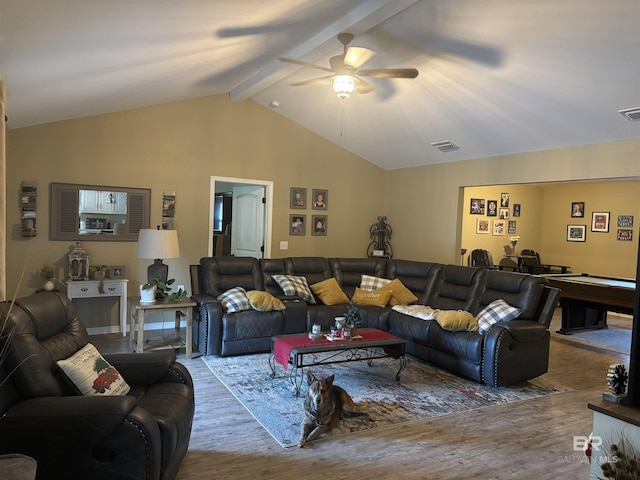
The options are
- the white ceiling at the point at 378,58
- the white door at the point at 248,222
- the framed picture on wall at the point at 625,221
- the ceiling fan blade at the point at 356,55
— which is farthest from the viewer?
the framed picture on wall at the point at 625,221

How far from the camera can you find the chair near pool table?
8.62 metres

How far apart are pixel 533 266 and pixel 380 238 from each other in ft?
10.4

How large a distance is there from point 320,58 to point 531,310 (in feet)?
11.0

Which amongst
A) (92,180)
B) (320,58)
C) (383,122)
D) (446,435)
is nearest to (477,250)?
(383,122)

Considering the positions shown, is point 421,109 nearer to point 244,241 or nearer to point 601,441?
point 244,241

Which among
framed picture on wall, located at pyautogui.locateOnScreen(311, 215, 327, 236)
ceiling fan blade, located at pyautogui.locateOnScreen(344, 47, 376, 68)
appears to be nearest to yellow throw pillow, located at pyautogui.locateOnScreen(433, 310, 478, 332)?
ceiling fan blade, located at pyautogui.locateOnScreen(344, 47, 376, 68)

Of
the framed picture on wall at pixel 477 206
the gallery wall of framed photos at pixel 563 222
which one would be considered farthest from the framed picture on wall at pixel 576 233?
the framed picture on wall at pixel 477 206

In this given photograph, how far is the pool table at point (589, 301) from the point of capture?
573cm

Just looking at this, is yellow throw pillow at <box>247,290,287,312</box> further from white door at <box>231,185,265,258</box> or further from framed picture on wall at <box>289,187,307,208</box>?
framed picture on wall at <box>289,187,307,208</box>

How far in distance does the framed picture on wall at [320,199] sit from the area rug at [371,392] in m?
3.08

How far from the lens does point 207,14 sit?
2.99 m

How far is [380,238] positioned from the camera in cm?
776

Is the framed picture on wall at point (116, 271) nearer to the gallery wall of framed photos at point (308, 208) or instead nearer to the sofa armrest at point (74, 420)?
the gallery wall of framed photos at point (308, 208)

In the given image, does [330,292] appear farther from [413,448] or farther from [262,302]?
[413,448]
